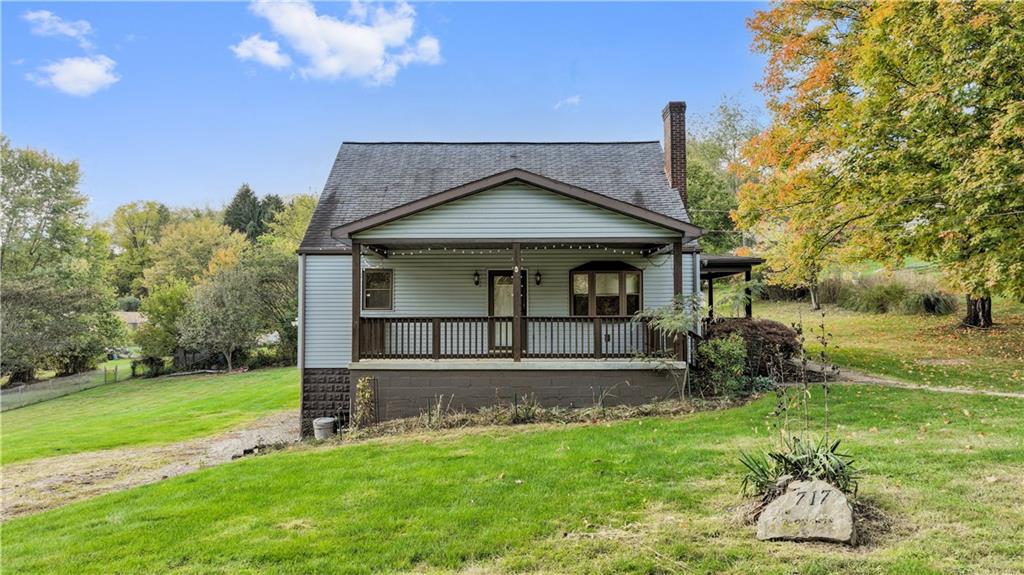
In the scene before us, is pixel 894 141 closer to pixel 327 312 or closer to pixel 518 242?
pixel 518 242

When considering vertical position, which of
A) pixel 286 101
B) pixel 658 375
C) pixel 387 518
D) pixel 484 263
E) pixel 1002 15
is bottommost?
pixel 387 518

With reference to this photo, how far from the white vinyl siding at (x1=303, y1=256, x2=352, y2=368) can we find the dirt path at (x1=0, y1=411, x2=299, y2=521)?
1.97m

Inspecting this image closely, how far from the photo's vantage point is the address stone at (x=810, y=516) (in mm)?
3992

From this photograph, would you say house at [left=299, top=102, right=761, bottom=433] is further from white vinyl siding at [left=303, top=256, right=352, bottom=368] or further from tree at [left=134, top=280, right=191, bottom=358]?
tree at [left=134, top=280, right=191, bottom=358]

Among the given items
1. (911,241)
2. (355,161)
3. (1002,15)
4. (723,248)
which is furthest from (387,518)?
(723,248)

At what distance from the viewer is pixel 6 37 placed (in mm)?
14398

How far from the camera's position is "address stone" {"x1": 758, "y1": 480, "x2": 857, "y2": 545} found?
13.1ft

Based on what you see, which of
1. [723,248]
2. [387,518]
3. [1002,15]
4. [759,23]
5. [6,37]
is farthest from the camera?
[723,248]

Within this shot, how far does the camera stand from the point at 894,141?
42.0 ft

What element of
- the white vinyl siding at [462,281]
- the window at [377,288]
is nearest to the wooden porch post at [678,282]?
the white vinyl siding at [462,281]

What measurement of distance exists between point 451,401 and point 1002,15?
44.2 feet

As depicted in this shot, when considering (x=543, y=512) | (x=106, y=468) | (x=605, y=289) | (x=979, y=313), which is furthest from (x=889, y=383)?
(x=106, y=468)

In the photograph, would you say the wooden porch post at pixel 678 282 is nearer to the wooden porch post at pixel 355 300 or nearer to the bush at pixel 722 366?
the bush at pixel 722 366

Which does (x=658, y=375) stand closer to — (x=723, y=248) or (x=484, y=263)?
(x=484, y=263)
